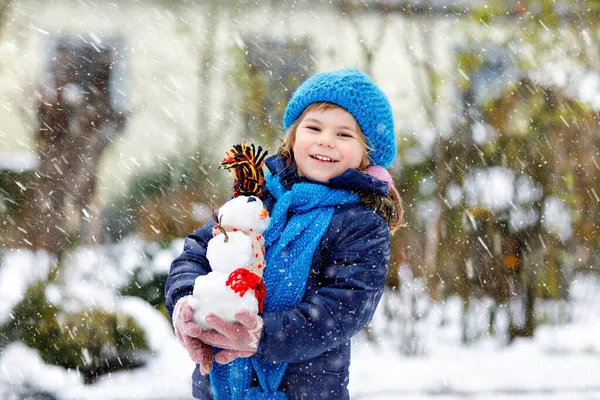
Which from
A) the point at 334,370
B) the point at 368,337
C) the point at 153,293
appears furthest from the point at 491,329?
the point at 334,370

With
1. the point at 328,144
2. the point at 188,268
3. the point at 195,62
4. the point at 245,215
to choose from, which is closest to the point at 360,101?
the point at 328,144

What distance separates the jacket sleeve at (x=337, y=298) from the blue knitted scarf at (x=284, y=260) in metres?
0.04

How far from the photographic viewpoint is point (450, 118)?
13.4ft

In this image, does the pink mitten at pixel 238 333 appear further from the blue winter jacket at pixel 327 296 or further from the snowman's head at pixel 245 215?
the snowman's head at pixel 245 215

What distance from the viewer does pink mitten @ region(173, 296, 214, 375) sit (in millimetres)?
1177

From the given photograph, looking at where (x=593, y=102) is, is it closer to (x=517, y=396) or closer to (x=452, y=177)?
(x=452, y=177)

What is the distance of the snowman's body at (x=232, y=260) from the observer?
1170 millimetres

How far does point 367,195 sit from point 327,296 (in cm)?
28

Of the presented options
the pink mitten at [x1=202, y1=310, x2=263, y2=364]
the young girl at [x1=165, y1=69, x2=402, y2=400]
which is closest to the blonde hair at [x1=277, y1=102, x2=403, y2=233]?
the young girl at [x1=165, y1=69, x2=402, y2=400]

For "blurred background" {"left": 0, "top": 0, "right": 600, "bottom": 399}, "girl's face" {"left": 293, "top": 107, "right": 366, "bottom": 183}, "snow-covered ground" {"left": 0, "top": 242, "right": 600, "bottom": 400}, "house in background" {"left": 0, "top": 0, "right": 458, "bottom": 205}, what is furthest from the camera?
"house in background" {"left": 0, "top": 0, "right": 458, "bottom": 205}

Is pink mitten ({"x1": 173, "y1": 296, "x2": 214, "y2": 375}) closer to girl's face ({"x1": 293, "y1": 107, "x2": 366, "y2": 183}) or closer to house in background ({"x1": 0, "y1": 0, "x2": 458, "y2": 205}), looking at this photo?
girl's face ({"x1": 293, "y1": 107, "x2": 366, "y2": 183})

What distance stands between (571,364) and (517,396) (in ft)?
2.12

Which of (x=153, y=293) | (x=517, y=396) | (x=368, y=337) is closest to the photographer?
(x=517, y=396)

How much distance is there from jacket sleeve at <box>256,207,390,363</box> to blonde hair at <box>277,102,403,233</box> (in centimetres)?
4
